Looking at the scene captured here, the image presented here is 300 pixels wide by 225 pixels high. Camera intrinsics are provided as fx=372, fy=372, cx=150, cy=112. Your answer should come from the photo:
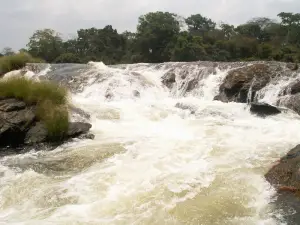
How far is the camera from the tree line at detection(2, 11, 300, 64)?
31.4 m

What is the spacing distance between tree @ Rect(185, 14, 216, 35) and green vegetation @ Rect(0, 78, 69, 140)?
4307 centimetres

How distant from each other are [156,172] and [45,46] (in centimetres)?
3589

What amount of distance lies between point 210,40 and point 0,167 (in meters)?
31.6

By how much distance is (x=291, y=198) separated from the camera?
5070 millimetres

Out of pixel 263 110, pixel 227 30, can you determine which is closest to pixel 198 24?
pixel 227 30

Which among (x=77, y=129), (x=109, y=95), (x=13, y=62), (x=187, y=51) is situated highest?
(x=187, y=51)

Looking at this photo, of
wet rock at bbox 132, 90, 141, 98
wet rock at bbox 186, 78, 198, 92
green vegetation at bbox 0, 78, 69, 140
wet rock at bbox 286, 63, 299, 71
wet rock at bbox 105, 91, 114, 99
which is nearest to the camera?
green vegetation at bbox 0, 78, 69, 140

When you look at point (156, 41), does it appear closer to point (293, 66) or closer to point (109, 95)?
point (109, 95)

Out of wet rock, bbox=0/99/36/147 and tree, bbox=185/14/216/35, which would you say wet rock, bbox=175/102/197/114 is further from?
tree, bbox=185/14/216/35

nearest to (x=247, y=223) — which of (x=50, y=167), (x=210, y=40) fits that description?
(x=50, y=167)

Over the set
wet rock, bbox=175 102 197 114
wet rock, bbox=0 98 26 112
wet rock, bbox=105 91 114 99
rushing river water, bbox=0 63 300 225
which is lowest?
rushing river water, bbox=0 63 300 225

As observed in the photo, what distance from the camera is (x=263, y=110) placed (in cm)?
1055

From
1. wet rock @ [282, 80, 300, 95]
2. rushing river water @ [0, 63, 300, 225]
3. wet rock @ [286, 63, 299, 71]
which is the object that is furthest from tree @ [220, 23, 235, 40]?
rushing river water @ [0, 63, 300, 225]

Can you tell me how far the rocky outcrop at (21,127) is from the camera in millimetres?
8344
